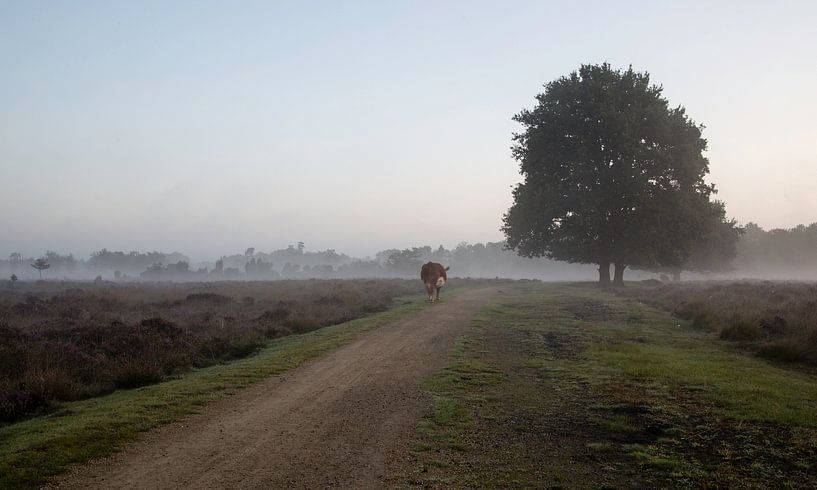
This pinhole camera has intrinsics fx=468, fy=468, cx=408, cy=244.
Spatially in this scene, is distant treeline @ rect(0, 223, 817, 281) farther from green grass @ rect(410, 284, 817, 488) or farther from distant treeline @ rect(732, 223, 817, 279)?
green grass @ rect(410, 284, 817, 488)

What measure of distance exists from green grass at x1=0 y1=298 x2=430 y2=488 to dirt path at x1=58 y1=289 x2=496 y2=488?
0.36 metres

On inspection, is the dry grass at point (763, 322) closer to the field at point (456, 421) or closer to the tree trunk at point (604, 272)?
the field at point (456, 421)

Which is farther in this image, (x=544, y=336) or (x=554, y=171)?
(x=554, y=171)

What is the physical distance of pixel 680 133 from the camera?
39281 millimetres

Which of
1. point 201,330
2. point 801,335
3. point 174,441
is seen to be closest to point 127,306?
point 201,330

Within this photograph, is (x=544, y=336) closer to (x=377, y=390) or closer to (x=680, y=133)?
(x=377, y=390)

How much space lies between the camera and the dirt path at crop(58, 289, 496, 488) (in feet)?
17.2

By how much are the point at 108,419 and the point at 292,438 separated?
322 centimetres

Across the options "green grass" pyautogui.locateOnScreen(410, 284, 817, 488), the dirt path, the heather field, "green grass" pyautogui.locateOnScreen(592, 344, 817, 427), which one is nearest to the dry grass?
"green grass" pyautogui.locateOnScreen(410, 284, 817, 488)

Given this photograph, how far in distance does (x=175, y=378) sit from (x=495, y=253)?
628 feet

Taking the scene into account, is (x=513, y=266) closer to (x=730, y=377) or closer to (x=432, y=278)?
(x=432, y=278)

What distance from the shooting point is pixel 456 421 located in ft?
23.8

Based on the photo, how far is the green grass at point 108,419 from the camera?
5.62 m

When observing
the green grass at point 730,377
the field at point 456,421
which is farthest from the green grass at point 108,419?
the green grass at point 730,377
